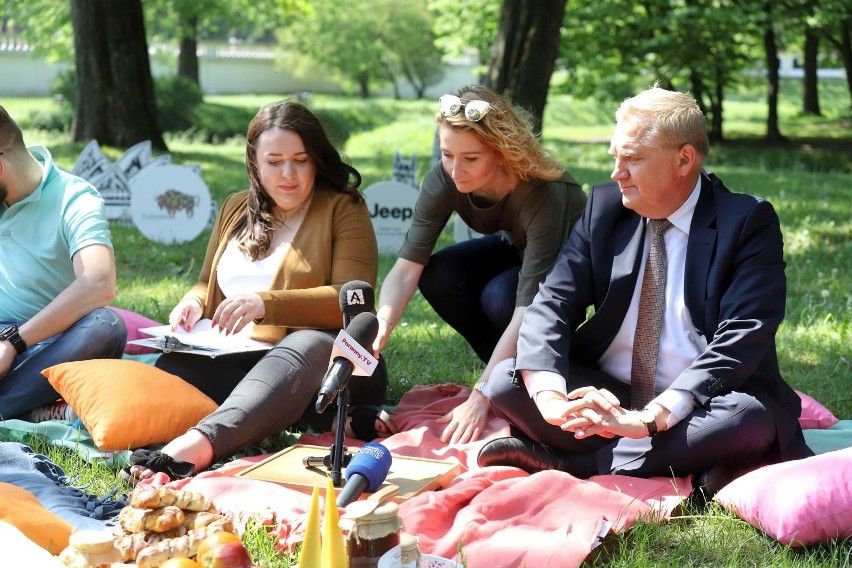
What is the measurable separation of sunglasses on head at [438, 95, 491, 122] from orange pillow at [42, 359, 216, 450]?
140 centimetres

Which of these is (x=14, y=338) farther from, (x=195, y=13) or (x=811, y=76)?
(x=811, y=76)

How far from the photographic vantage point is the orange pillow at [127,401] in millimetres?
3717

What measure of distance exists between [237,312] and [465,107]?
1.12 metres

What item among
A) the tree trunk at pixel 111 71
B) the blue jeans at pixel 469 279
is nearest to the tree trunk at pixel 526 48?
the tree trunk at pixel 111 71

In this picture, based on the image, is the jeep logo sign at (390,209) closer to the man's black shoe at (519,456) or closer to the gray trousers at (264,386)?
the gray trousers at (264,386)

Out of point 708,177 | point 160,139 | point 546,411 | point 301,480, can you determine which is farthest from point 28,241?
point 160,139

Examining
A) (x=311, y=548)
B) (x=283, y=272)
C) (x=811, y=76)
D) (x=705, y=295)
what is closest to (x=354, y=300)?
(x=311, y=548)

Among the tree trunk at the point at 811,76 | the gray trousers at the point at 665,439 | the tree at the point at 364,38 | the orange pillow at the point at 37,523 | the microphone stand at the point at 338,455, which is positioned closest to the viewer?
the orange pillow at the point at 37,523

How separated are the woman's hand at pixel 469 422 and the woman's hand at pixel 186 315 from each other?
1.09 m

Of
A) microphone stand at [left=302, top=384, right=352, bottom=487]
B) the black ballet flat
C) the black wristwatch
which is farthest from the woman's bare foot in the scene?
the black wristwatch

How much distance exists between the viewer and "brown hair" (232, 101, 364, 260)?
4.04 metres

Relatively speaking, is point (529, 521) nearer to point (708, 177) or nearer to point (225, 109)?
point (708, 177)

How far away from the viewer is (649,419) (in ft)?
10.7

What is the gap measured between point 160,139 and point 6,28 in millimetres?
49698
